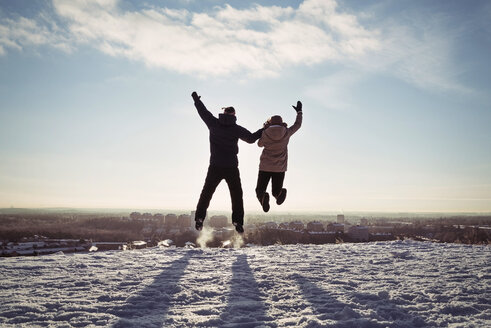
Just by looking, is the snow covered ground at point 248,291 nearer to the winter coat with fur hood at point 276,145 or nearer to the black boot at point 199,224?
the black boot at point 199,224

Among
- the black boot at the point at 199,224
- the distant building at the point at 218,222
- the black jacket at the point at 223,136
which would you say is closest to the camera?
the black jacket at the point at 223,136

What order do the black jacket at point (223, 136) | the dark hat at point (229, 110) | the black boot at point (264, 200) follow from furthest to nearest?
1. the black boot at point (264, 200)
2. the dark hat at point (229, 110)
3. the black jacket at point (223, 136)

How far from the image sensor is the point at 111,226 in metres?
129

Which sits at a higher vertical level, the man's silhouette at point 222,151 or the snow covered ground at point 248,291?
the man's silhouette at point 222,151

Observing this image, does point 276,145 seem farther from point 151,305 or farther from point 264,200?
point 151,305

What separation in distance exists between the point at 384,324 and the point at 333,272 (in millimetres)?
1744

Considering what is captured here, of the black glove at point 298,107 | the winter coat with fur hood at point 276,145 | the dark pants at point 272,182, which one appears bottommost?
the dark pants at point 272,182

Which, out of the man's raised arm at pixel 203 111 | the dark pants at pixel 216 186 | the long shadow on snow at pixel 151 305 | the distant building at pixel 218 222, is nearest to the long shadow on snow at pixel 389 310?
the long shadow on snow at pixel 151 305

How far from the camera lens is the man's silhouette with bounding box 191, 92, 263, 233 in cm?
584

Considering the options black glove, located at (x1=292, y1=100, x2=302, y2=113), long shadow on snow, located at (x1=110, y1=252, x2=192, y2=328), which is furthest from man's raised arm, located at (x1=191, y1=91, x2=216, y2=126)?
long shadow on snow, located at (x1=110, y1=252, x2=192, y2=328)

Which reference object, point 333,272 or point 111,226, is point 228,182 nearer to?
point 333,272

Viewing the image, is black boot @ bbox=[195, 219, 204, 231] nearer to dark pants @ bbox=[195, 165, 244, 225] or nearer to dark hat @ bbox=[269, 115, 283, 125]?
dark pants @ bbox=[195, 165, 244, 225]

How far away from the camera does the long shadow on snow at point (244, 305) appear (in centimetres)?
257

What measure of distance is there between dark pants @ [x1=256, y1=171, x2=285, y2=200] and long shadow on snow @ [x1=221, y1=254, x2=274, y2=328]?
269cm
